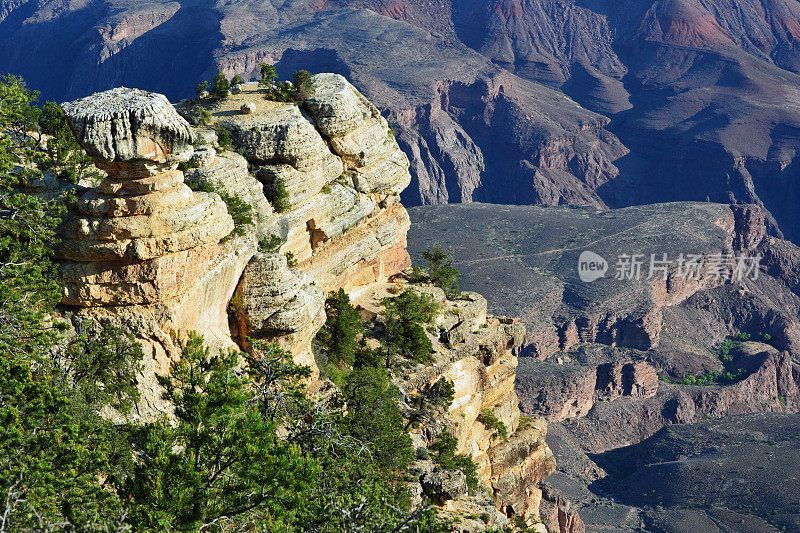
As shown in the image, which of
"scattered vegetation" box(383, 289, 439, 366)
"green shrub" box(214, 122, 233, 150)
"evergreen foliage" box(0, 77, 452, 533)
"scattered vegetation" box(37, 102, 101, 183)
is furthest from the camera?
"scattered vegetation" box(383, 289, 439, 366)

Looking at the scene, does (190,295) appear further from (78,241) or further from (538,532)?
(538,532)

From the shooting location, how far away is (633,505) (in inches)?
4259

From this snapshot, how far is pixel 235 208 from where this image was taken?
149ft

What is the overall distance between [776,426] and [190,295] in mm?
106489

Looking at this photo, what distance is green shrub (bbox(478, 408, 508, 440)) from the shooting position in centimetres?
6300

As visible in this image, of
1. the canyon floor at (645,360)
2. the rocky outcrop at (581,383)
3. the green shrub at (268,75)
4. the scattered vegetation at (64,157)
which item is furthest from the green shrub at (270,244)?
the rocky outcrop at (581,383)

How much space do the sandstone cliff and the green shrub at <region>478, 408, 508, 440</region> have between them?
0.70 meters

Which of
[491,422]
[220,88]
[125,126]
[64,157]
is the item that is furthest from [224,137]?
[491,422]

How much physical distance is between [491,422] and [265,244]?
24.2 m

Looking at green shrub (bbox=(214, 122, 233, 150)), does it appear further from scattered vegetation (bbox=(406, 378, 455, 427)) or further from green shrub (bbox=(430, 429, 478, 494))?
green shrub (bbox=(430, 429, 478, 494))

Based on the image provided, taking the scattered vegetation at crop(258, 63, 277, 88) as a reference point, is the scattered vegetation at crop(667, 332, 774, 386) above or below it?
below

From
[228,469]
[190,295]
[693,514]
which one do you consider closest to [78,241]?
[190,295]

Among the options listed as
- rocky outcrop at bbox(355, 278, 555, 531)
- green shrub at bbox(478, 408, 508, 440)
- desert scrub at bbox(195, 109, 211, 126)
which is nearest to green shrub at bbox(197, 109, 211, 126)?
desert scrub at bbox(195, 109, 211, 126)

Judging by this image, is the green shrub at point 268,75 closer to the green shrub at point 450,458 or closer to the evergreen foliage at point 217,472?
the green shrub at point 450,458
